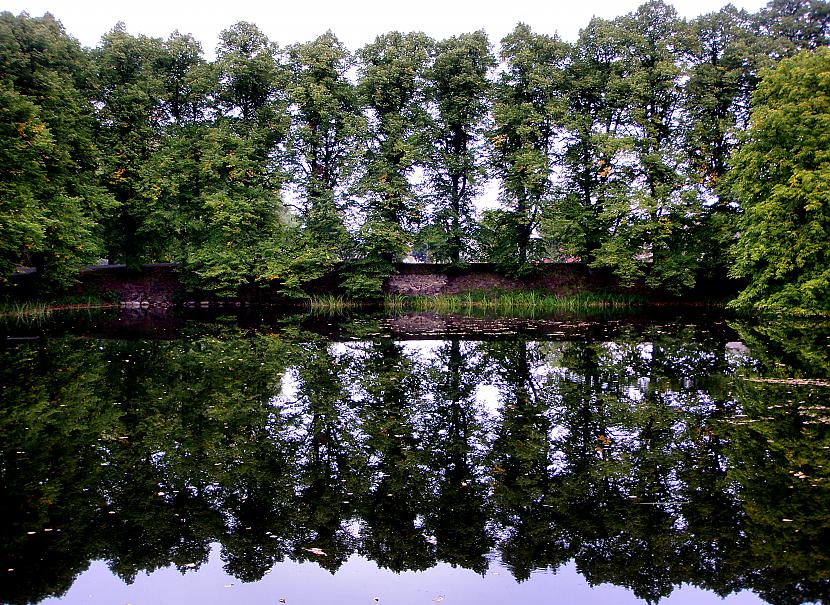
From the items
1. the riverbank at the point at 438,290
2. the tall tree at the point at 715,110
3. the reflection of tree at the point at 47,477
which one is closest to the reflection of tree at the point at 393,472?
the reflection of tree at the point at 47,477

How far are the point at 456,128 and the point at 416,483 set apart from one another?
30192 mm

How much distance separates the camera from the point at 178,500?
5230mm

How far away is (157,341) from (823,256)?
2342 cm

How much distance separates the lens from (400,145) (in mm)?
30484

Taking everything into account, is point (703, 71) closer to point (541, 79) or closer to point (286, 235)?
point (541, 79)

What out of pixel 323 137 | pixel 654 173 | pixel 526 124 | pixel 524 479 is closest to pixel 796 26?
pixel 654 173

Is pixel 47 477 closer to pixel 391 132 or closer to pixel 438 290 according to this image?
pixel 438 290

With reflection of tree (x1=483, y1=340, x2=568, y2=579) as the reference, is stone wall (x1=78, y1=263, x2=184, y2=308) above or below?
above

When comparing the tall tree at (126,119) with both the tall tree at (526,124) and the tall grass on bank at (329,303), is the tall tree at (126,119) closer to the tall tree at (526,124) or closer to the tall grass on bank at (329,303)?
the tall grass on bank at (329,303)

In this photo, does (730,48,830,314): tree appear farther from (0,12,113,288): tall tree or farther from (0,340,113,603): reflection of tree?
(0,12,113,288): tall tree

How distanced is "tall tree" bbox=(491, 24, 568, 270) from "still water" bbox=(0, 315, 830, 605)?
67.7 feet

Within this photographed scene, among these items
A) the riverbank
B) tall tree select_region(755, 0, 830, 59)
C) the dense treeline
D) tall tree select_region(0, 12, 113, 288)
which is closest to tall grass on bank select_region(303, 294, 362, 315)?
the riverbank

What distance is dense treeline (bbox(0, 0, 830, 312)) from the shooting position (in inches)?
1116

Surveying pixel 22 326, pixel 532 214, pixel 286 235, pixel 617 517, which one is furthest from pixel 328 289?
pixel 617 517
